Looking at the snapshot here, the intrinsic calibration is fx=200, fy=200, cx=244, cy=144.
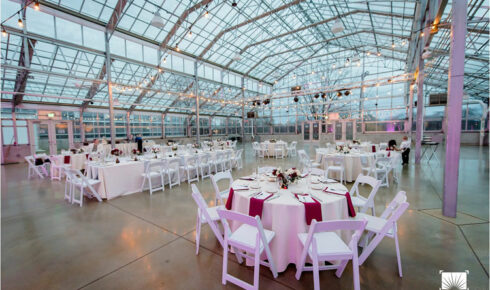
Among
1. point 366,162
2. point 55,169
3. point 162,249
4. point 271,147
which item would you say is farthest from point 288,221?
point 271,147

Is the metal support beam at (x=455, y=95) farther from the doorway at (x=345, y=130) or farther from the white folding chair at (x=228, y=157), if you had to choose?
the doorway at (x=345, y=130)

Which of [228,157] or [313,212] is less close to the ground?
[313,212]

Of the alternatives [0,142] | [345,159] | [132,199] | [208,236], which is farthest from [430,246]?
[0,142]

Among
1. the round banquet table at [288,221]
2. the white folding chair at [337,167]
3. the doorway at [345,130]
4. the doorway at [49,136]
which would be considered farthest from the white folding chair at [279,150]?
the doorway at [49,136]

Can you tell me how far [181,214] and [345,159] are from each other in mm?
4782

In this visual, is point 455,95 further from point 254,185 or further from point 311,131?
point 311,131

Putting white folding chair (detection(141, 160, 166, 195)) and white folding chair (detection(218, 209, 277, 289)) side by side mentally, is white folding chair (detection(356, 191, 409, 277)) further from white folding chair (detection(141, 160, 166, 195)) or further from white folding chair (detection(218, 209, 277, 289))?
white folding chair (detection(141, 160, 166, 195))

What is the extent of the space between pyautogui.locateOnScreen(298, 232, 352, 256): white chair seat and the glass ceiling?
21.5 ft

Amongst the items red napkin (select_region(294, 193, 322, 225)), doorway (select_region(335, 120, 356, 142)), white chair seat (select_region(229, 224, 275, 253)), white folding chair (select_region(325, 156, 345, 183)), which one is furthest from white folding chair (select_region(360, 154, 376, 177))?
doorway (select_region(335, 120, 356, 142))

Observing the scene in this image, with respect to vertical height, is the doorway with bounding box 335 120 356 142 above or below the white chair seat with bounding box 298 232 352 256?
above

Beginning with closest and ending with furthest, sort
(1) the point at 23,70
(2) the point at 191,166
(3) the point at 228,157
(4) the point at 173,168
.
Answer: (4) the point at 173,168
(2) the point at 191,166
(3) the point at 228,157
(1) the point at 23,70

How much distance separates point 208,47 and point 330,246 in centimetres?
1592

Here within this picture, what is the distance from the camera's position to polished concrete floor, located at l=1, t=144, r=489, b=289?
208 cm

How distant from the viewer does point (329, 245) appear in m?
1.86
